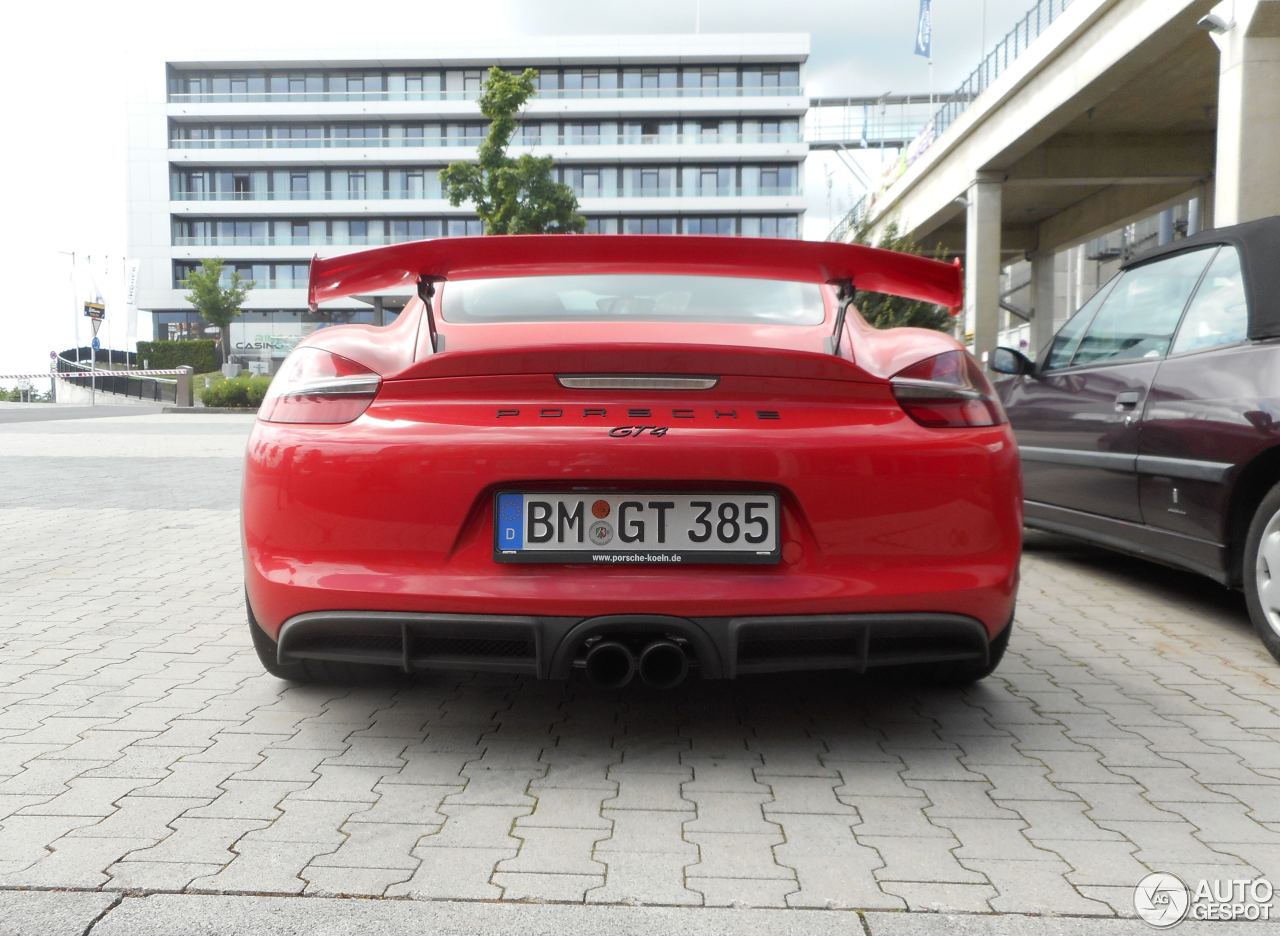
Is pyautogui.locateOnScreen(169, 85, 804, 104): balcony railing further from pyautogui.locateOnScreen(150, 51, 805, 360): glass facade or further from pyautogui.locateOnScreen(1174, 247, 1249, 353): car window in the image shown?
pyautogui.locateOnScreen(1174, 247, 1249, 353): car window

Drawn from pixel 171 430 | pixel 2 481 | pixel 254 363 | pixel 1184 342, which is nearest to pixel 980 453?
pixel 1184 342

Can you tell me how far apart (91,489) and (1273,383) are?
916 cm

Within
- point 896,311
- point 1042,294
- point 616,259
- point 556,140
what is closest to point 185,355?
point 556,140

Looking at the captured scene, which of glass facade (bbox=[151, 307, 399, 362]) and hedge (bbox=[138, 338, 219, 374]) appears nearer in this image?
hedge (bbox=[138, 338, 219, 374])

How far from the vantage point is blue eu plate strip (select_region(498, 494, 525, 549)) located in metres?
2.79

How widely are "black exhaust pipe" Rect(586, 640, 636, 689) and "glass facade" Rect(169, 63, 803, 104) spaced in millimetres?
69266

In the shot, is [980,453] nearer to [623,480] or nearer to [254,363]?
[623,480]

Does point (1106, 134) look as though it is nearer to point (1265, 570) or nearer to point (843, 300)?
point (1265, 570)

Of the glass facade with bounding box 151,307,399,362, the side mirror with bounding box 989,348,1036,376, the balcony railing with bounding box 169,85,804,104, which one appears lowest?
the side mirror with bounding box 989,348,1036,376

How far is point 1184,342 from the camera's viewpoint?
4.64 m

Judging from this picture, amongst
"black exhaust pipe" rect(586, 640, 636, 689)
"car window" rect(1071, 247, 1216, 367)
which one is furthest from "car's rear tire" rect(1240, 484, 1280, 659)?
"black exhaust pipe" rect(586, 640, 636, 689)

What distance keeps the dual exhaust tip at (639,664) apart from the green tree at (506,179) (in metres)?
32.9

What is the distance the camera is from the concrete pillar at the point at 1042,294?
40906 mm

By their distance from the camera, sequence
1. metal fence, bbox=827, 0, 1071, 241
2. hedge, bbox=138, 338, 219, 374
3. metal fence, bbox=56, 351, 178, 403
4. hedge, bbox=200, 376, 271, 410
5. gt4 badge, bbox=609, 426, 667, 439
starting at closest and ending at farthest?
gt4 badge, bbox=609, 426, 667, 439
metal fence, bbox=827, 0, 1071, 241
hedge, bbox=200, 376, 271, 410
metal fence, bbox=56, 351, 178, 403
hedge, bbox=138, 338, 219, 374
